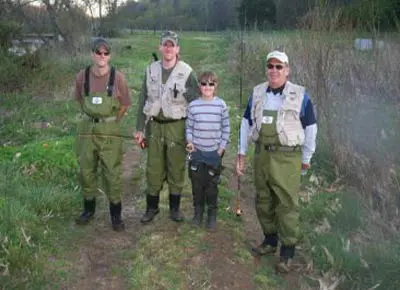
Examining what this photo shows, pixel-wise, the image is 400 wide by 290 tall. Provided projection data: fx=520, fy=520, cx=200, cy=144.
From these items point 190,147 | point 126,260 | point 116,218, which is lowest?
point 126,260

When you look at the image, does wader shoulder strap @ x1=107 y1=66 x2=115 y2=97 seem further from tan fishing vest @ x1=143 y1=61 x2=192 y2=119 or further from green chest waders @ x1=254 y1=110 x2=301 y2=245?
green chest waders @ x1=254 y1=110 x2=301 y2=245

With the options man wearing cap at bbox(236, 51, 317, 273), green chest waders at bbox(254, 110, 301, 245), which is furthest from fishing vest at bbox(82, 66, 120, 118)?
green chest waders at bbox(254, 110, 301, 245)

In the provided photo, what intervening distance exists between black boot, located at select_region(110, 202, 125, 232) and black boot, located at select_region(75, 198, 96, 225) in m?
0.28

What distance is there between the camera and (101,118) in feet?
17.1

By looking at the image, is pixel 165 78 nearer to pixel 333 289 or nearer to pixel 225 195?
pixel 225 195

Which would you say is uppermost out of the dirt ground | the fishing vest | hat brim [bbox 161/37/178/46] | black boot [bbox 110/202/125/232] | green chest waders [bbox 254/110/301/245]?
hat brim [bbox 161/37/178/46]

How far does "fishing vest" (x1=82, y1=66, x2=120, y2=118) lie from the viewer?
5.15 m

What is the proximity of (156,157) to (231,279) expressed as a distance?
1545mm

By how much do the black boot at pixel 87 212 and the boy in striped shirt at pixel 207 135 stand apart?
3.84ft

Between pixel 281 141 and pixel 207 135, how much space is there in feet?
3.13

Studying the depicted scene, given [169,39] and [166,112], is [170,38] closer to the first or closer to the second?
[169,39]

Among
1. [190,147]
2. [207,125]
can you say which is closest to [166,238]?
[190,147]

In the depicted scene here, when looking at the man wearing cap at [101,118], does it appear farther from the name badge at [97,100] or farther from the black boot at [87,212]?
the black boot at [87,212]

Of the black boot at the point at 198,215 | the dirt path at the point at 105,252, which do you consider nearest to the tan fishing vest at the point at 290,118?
the black boot at the point at 198,215
